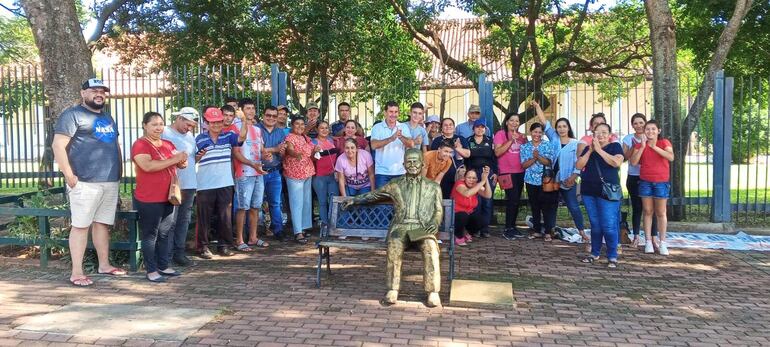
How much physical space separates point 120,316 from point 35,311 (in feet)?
2.56

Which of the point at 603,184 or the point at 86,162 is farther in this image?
the point at 603,184

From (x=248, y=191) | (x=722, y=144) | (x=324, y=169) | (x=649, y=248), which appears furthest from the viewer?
(x=722, y=144)

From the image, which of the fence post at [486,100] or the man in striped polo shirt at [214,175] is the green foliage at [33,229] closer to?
the man in striped polo shirt at [214,175]

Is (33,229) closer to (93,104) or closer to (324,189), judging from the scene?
(93,104)

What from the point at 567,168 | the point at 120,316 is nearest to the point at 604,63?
the point at 567,168

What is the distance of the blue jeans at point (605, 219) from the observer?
6.97 meters

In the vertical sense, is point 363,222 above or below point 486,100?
below

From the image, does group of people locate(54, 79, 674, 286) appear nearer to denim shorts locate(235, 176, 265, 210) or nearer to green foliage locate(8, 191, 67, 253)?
denim shorts locate(235, 176, 265, 210)

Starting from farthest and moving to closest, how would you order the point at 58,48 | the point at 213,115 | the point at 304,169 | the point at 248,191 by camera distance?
the point at 304,169 → the point at 248,191 → the point at 58,48 → the point at 213,115

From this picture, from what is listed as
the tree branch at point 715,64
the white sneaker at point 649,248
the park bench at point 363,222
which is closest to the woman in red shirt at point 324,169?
the park bench at point 363,222

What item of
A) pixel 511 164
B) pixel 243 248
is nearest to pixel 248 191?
pixel 243 248

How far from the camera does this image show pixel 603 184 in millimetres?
6938

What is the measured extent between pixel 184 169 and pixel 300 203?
1969 mm

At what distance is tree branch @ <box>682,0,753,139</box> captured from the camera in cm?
1005
